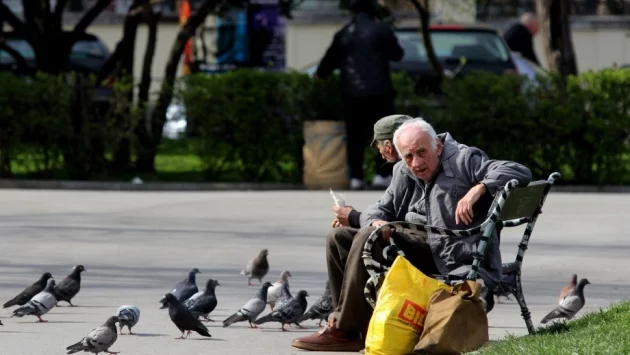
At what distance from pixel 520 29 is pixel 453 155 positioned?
797 inches

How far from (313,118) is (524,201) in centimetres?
1056

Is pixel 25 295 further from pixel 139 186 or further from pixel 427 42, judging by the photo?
pixel 427 42

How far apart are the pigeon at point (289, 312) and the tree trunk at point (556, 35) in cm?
1293

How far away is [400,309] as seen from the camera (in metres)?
6.98

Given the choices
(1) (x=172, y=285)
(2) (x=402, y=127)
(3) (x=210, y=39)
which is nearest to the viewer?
(2) (x=402, y=127)

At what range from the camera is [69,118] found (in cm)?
1812

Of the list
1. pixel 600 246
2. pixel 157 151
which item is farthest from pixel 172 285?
pixel 157 151

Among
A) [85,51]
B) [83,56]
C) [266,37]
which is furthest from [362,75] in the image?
[266,37]

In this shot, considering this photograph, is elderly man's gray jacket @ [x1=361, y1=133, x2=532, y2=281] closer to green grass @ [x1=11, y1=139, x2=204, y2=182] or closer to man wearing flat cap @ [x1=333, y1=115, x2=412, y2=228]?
man wearing flat cap @ [x1=333, y1=115, x2=412, y2=228]

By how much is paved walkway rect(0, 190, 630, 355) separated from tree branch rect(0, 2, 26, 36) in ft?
13.3

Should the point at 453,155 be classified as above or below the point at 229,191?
above

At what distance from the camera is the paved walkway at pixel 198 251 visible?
339 inches

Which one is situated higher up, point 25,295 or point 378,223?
point 378,223

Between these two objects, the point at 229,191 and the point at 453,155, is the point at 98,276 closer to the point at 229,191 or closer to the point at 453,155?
the point at 453,155
